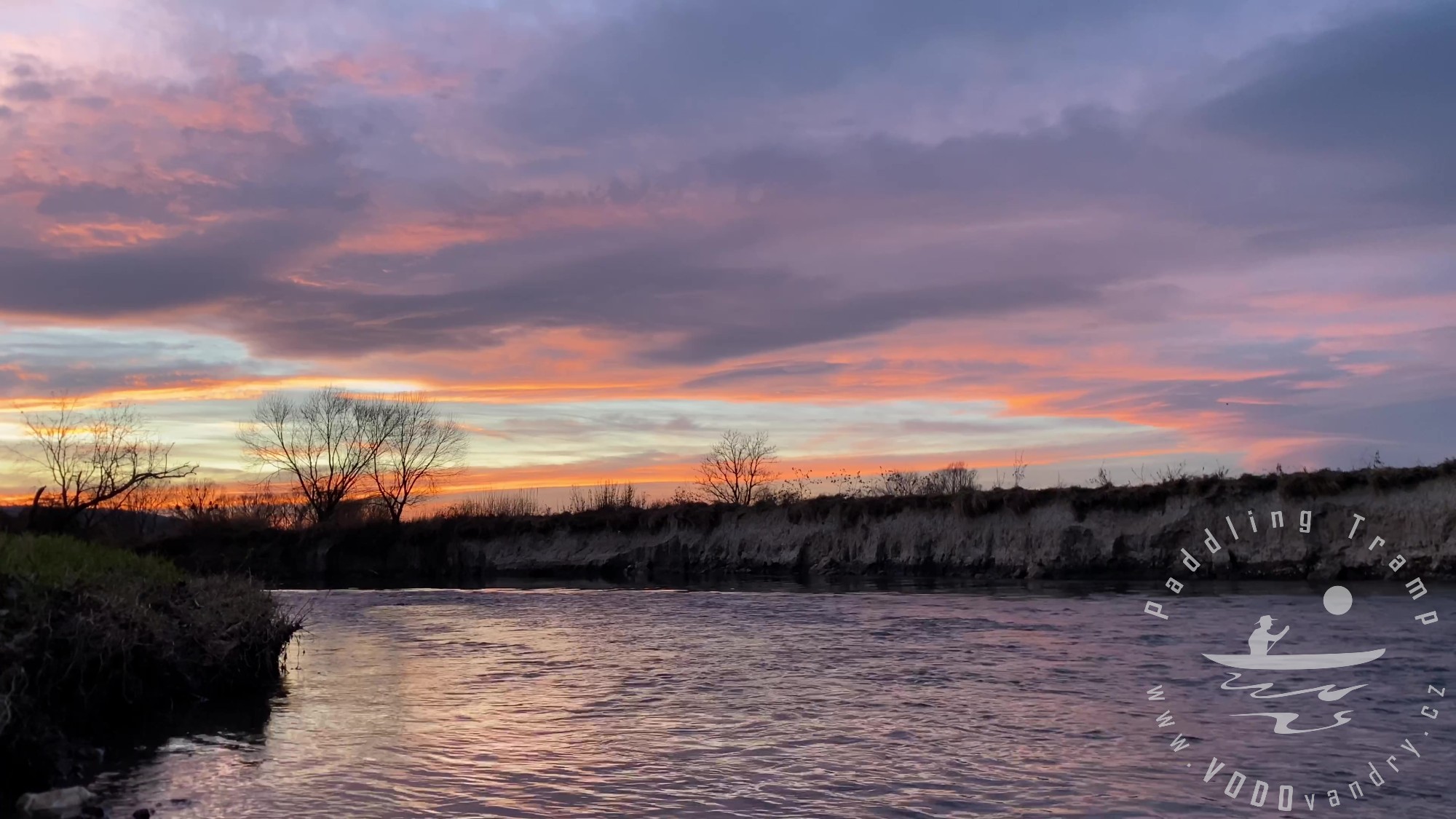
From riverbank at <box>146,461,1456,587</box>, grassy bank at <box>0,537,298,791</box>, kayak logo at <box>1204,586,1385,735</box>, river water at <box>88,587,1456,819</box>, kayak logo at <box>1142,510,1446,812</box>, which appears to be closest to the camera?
river water at <box>88,587,1456,819</box>

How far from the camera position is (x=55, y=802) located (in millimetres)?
6973

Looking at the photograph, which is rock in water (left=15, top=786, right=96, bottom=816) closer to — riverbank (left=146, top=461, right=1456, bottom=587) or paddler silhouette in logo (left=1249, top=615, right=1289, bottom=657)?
paddler silhouette in logo (left=1249, top=615, right=1289, bottom=657)

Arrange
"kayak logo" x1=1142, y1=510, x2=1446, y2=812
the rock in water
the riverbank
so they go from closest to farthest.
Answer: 1. the rock in water
2. "kayak logo" x1=1142, y1=510, x2=1446, y2=812
3. the riverbank

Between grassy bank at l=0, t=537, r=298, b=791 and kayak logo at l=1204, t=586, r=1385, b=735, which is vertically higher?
grassy bank at l=0, t=537, r=298, b=791

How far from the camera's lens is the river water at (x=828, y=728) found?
721cm

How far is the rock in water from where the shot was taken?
6.86 meters

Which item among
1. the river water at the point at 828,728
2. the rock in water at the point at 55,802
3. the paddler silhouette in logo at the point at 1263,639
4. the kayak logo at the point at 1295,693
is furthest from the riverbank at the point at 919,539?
the rock in water at the point at 55,802

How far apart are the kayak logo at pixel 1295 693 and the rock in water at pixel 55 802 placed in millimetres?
7801

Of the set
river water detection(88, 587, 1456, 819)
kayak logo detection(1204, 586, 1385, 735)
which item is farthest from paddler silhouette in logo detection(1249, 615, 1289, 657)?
river water detection(88, 587, 1456, 819)

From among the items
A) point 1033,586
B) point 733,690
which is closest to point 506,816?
point 733,690

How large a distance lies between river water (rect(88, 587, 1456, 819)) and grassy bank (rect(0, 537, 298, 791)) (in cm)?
63

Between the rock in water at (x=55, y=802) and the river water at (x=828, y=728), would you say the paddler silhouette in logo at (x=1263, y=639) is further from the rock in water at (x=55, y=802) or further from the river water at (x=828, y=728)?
the rock in water at (x=55, y=802)

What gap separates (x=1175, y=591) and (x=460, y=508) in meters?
29.8

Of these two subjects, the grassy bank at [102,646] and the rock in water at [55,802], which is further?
the grassy bank at [102,646]
